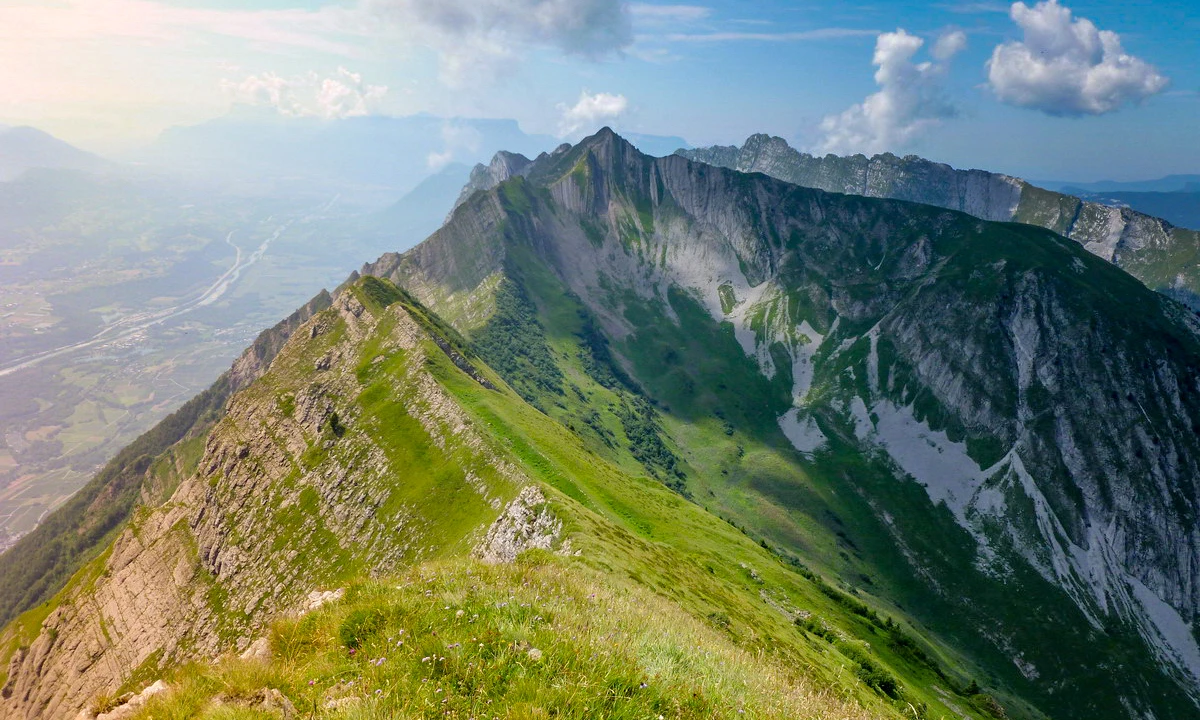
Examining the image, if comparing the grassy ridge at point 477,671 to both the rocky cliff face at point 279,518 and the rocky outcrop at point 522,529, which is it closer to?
the rocky outcrop at point 522,529

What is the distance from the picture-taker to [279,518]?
284 feet

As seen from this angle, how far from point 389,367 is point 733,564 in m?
73.3

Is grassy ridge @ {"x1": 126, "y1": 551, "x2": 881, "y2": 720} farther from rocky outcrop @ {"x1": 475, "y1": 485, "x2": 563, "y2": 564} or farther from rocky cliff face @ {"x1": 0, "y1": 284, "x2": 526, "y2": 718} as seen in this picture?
rocky cliff face @ {"x1": 0, "y1": 284, "x2": 526, "y2": 718}

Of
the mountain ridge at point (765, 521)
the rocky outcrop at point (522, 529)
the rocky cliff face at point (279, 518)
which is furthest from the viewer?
the rocky cliff face at point (279, 518)

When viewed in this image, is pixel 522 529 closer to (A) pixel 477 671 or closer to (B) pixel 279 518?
(A) pixel 477 671

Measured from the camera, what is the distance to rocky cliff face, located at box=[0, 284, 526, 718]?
7256 centimetres

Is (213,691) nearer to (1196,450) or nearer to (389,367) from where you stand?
(389,367)

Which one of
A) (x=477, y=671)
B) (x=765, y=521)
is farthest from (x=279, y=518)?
(x=765, y=521)

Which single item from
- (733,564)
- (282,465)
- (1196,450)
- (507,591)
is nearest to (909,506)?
(1196,450)

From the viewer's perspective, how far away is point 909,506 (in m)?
178

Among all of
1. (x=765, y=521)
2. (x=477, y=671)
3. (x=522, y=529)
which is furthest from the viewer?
(x=765, y=521)

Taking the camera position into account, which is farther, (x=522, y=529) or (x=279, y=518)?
(x=279, y=518)

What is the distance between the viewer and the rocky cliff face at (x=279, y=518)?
7256 cm

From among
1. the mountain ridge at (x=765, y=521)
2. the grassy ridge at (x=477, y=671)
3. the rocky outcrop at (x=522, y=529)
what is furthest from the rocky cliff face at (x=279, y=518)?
the grassy ridge at (x=477, y=671)
